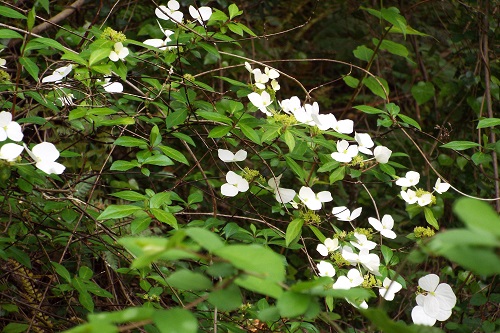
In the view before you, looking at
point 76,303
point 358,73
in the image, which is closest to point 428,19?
point 358,73

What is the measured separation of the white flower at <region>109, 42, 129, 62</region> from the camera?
1679 millimetres

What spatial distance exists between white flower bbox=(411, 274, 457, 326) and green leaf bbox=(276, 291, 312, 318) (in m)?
0.60

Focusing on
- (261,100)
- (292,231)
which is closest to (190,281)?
(292,231)

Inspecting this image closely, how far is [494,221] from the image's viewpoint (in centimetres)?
63

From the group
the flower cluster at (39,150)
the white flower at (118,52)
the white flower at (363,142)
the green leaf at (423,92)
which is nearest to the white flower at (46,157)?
the flower cluster at (39,150)

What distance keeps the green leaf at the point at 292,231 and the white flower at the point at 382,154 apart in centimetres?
31

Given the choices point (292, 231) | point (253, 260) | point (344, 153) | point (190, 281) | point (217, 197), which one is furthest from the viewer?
point (217, 197)

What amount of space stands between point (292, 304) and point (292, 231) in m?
0.82

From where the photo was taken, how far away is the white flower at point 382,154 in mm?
1759

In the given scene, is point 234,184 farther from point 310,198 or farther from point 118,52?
point 118,52

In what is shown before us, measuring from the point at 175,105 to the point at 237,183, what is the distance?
42cm

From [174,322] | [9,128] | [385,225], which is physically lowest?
[385,225]

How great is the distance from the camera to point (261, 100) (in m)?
1.74

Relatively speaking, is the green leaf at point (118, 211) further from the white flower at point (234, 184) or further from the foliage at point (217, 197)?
the white flower at point (234, 184)
